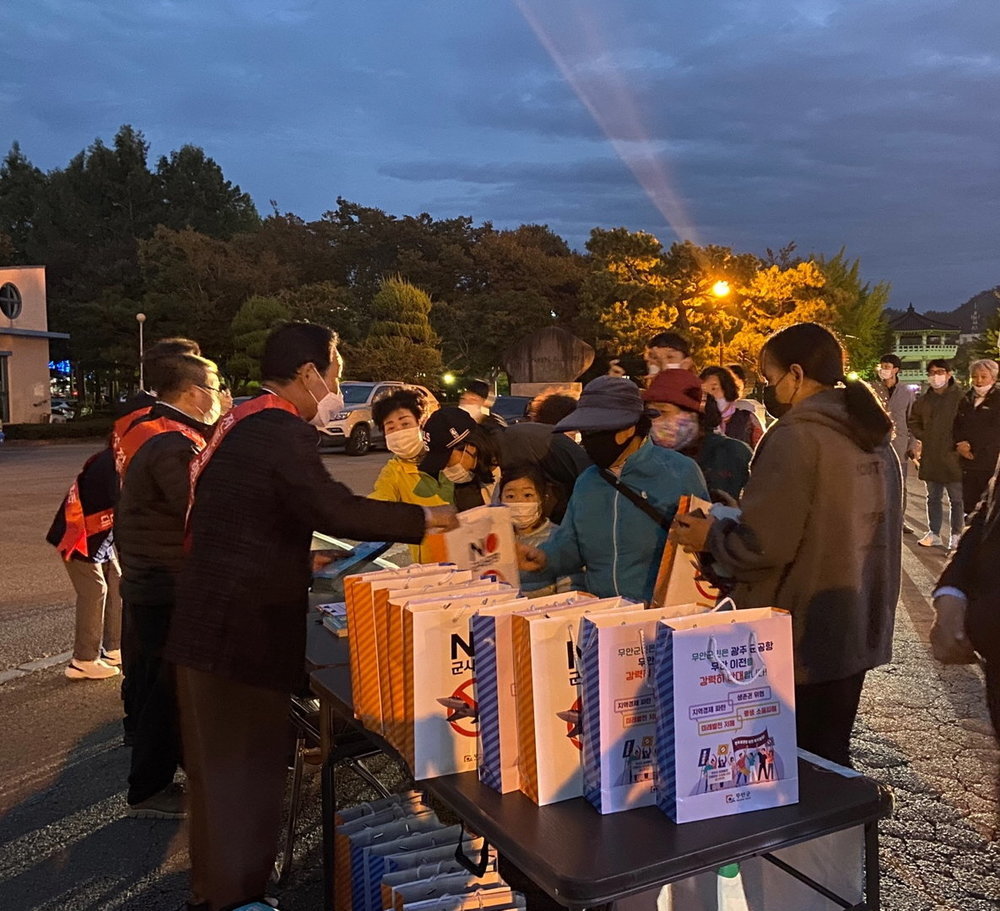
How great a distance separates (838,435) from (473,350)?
40080 mm

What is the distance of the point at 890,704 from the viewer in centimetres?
512

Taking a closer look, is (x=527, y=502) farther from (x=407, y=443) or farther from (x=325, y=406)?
(x=325, y=406)

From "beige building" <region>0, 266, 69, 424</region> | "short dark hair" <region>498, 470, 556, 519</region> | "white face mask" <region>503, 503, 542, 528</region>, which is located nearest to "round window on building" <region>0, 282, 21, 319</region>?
"beige building" <region>0, 266, 69, 424</region>

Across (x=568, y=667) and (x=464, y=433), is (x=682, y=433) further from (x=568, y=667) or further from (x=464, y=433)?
(x=568, y=667)

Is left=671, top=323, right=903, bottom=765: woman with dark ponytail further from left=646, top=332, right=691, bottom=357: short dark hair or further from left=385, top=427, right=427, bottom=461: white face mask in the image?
left=646, top=332, right=691, bottom=357: short dark hair

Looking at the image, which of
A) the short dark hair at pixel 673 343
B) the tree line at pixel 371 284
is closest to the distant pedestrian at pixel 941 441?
the short dark hair at pixel 673 343

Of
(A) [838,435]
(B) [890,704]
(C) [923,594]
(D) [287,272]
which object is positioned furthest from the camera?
(D) [287,272]

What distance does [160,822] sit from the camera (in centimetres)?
388

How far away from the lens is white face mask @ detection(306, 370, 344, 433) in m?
2.72

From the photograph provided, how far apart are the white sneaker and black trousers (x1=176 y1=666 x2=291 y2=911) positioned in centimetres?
344

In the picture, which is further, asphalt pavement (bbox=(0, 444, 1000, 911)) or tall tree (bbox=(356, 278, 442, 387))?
tall tree (bbox=(356, 278, 442, 387))

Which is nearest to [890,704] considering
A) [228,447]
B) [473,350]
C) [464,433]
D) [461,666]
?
[464,433]

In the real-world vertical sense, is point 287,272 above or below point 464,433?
above

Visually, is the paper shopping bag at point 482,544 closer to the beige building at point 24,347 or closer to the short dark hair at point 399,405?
the short dark hair at point 399,405
